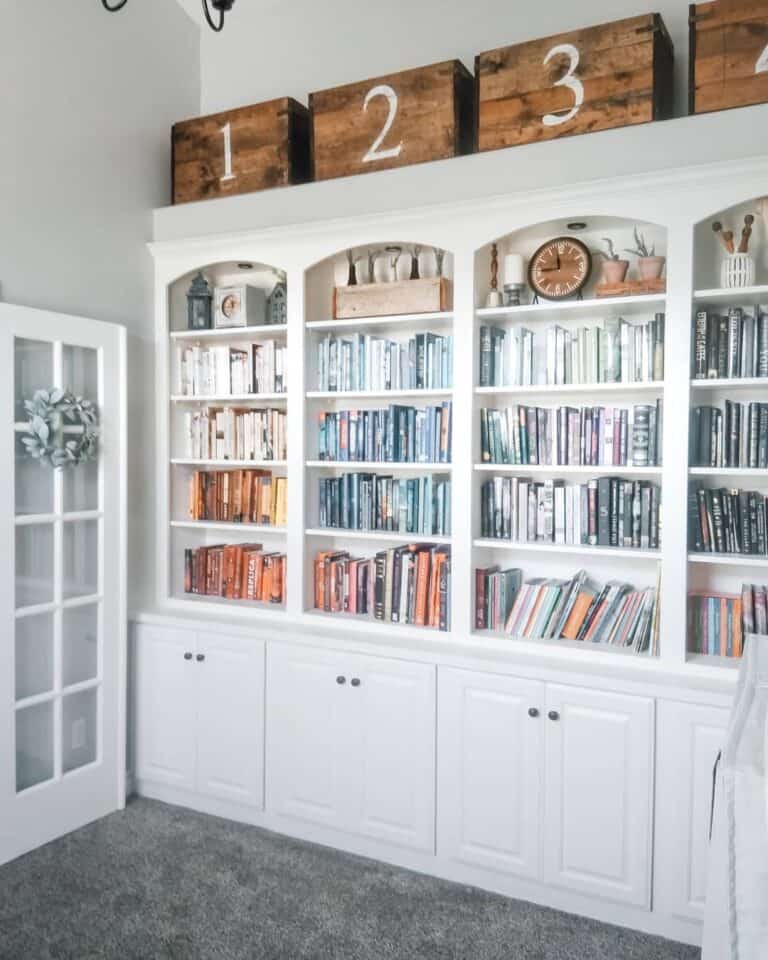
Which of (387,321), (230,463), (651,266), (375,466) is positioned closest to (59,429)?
(230,463)

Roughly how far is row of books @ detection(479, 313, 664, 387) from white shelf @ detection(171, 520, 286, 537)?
3.55ft

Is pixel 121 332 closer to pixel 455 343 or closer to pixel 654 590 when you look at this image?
Result: pixel 455 343

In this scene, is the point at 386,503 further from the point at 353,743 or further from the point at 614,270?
the point at 614,270

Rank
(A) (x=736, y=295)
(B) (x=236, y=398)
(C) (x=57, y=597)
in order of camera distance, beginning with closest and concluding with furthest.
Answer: (A) (x=736, y=295), (C) (x=57, y=597), (B) (x=236, y=398)

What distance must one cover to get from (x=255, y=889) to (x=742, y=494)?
2064 mm

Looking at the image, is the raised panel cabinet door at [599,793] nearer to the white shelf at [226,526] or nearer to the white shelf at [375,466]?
the white shelf at [375,466]

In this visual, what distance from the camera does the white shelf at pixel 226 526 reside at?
3361 millimetres

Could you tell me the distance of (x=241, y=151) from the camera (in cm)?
342

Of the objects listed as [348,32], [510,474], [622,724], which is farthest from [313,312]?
[622,724]

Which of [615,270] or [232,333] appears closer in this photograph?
[615,270]

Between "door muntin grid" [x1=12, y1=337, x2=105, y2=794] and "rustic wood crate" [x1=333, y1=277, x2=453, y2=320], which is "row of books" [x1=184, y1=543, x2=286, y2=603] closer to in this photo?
"door muntin grid" [x1=12, y1=337, x2=105, y2=794]

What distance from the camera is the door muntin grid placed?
2.88m

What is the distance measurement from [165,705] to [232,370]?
Answer: 1422 mm

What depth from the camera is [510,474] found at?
3145mm
